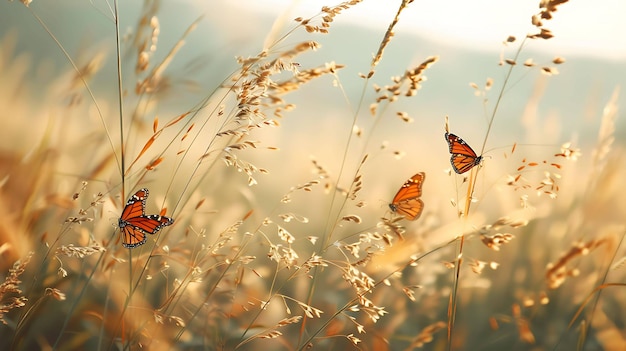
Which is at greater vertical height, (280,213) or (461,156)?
(461,156)

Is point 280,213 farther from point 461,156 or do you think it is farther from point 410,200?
point 461,156

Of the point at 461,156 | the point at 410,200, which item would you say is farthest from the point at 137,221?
the point at 461,156

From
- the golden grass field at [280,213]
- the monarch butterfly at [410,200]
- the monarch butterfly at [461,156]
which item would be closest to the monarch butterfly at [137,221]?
the golden grass field at [280,213]

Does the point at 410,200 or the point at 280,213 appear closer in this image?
the point at 410,200

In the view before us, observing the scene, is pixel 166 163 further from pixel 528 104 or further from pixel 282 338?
pixel 528 104

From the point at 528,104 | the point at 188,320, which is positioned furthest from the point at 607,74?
the point at 188,320

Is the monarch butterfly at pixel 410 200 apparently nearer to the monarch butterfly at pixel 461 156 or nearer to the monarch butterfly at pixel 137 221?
the monarch butterfly at pixel 461 156
